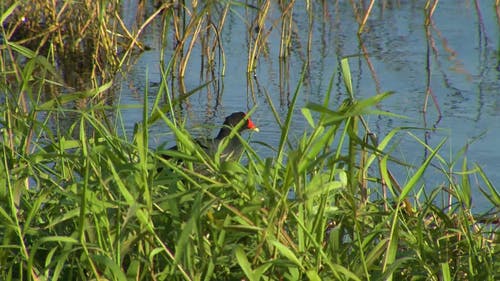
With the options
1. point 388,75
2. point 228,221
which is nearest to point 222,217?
point 228,221

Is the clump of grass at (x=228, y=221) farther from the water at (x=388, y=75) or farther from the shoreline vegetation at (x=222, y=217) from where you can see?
the water at (x=388, y=75)

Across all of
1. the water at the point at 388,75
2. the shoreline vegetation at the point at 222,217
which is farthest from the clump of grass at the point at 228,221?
the water at the point at 388,75

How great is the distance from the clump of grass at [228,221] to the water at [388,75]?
6.95 feet

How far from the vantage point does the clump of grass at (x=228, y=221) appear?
2.60 metres

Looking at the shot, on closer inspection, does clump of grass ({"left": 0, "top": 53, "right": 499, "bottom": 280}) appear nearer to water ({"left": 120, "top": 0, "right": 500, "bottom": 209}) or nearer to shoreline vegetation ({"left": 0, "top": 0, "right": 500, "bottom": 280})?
shoreline vegetation ({"left": 0, "top": 0, "right": 500, "bottom": 280})

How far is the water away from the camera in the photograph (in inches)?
243

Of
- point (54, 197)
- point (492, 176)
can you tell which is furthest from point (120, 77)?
point (54, 197)

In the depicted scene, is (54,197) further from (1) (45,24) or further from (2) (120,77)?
(1) (45,24)

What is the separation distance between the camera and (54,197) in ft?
9.80

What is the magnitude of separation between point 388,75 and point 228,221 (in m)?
5.02

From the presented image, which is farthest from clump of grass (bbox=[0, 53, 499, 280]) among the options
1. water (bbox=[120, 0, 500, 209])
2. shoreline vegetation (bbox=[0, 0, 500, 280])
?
water (bbox=[120, 0, 500, 209])

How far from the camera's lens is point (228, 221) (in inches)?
106

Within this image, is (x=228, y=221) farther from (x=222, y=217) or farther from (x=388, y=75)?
(x=388, y=75)

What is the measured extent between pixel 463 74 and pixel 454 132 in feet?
4.79
